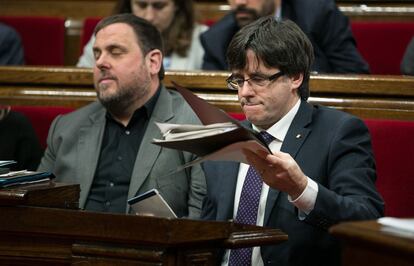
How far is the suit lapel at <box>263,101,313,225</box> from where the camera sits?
56.3 inches

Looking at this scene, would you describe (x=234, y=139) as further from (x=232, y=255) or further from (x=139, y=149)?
(x=139, y=149)

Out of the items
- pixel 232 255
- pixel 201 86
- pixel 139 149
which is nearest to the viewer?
pixel 232 255

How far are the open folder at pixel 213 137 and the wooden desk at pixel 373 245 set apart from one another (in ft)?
0.67

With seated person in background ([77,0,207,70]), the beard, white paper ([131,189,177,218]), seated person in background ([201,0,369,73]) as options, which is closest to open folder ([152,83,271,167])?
white paper ([131,189,177,218])

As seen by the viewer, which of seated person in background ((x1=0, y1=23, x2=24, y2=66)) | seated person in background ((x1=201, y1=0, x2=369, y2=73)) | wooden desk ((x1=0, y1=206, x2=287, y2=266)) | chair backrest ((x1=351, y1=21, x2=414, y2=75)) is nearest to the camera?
wooden desk ((x1=0, y1=206, x2=287, y2=266))

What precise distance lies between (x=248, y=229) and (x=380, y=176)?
0.45 m

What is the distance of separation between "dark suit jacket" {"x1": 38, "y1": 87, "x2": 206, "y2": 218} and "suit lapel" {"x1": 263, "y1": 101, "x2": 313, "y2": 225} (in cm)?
27

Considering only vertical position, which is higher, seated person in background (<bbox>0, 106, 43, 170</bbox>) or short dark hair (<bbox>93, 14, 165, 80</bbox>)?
short dark hair (<bbox>93, 14, 165, 80</bbox>)

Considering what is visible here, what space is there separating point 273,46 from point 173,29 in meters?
0.96

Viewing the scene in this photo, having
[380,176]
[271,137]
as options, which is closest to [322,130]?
[271,137]

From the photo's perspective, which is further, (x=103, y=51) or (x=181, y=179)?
(x=103, y=51)

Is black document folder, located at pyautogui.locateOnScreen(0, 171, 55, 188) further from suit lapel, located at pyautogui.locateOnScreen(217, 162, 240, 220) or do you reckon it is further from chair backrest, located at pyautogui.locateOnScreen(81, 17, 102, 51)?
chair backrest, located at pyautogui.locateOnScreen(81, 17, 102, 51)

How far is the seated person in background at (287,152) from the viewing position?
1.40m

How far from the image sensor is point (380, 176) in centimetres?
163
